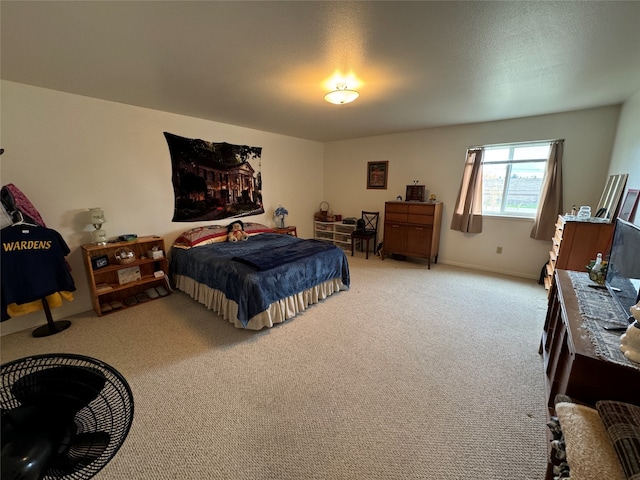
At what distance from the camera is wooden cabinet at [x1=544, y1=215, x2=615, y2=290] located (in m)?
2.56

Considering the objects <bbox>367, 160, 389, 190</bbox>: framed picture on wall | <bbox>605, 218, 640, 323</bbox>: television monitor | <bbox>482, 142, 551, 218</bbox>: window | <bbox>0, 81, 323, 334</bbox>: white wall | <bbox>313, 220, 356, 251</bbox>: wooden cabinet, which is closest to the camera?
<bbox>605, 218, 640, 323</bbox>: television monitor

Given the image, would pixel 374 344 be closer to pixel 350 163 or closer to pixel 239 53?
pixel 239 53

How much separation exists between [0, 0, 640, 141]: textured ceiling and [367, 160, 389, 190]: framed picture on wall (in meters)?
2.00

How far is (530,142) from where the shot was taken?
3.61 m

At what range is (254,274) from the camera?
248 centimetres

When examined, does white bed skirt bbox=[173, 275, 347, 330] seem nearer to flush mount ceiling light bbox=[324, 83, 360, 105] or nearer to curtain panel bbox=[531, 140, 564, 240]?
flush mount ceiling light bbox=[324, 83, 360, 105]

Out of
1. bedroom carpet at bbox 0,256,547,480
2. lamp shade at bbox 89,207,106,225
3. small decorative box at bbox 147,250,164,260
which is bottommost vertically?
bedroom carpet at bbox 0,256,547,480

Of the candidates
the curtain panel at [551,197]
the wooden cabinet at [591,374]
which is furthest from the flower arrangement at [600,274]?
the curtain panel at [551,197]

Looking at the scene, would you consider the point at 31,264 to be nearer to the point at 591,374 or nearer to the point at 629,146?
the point at 591,374

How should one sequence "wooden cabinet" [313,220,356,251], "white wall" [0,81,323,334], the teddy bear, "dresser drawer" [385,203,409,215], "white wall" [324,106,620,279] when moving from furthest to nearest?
"wooden cabinet" [313,220,356,251], "dresser drawer" [385,203,409,215], "white wall" [324,106,620,279], "white wall" [0,81,323,334], the teddy bear

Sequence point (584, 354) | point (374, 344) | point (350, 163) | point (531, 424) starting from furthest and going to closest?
point (350, 163) < point (374, 344) < point (531, 424) < point (584, 354)

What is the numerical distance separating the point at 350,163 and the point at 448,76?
3302 mm

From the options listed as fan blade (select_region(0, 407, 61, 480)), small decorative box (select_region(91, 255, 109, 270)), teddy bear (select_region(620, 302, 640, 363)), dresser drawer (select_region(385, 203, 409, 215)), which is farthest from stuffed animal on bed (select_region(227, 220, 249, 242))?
teddy bear (select_region(620, 302, 640, 363))

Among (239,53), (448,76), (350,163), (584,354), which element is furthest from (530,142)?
(239,53)
